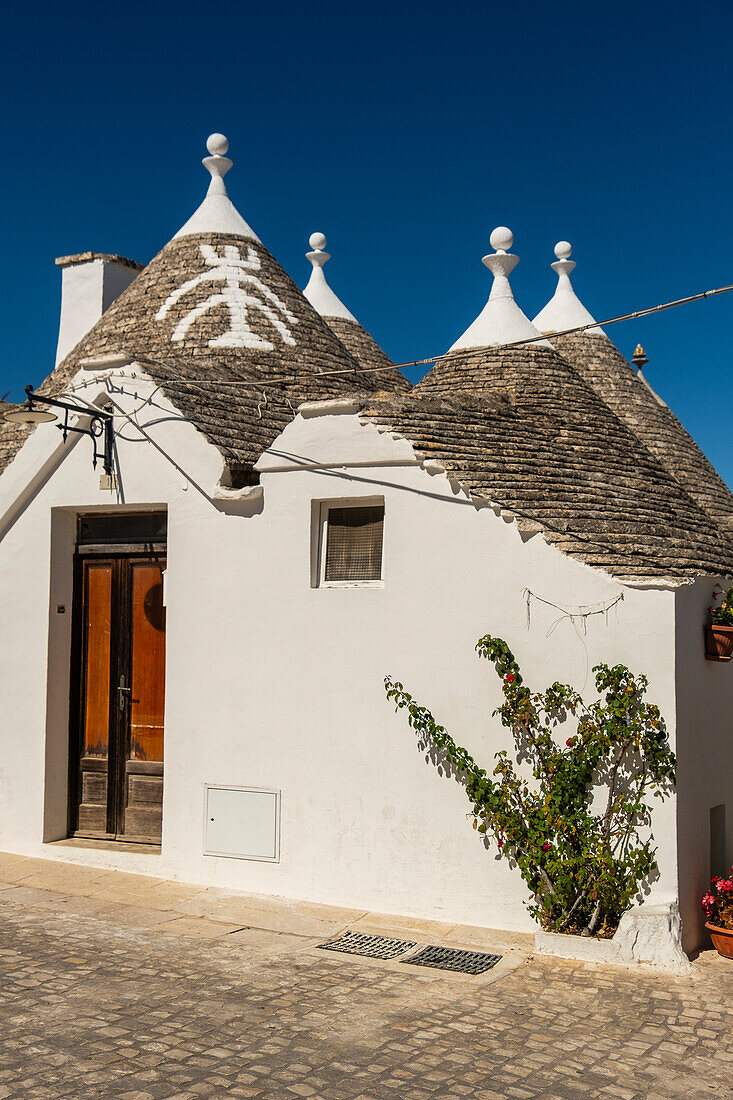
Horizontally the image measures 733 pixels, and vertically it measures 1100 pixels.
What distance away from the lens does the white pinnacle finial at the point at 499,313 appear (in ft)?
40.3

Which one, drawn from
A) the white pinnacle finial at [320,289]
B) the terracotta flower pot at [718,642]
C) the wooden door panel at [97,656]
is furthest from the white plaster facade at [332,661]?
the white pinnacle finial at [320,289]

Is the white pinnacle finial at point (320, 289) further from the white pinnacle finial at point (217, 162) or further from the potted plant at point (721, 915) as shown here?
the potted plant at point (721, 915)

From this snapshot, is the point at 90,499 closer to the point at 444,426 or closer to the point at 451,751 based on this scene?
the point at 444,426

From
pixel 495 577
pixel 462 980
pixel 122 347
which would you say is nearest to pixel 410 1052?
pixel 462 980

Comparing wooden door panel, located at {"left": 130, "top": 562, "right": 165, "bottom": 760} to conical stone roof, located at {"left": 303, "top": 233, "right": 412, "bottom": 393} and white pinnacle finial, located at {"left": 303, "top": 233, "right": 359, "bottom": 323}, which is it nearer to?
conical stone roof, located at {"left": 303, "top": 233, "right": 412, "bottom": 393}

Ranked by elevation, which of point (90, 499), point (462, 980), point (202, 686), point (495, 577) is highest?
point (90, 499)

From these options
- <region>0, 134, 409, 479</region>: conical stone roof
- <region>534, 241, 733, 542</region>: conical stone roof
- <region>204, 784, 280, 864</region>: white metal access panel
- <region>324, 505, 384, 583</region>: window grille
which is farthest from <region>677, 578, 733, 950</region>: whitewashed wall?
<region>534, 241, 733, 542</region>: conical stone roof

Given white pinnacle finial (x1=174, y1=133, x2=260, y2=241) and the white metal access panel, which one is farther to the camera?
white pinnacle finial (x1=174, y1=133, x2=260, y2=241)

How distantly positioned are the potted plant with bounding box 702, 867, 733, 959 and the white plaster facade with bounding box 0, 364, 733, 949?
15 cm

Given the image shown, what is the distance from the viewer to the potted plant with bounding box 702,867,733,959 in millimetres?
6887

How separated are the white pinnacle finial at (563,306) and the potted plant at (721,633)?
8243 mm

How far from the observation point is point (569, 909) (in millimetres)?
6887

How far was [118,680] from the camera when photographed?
949cm

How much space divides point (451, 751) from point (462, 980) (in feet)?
5.44
